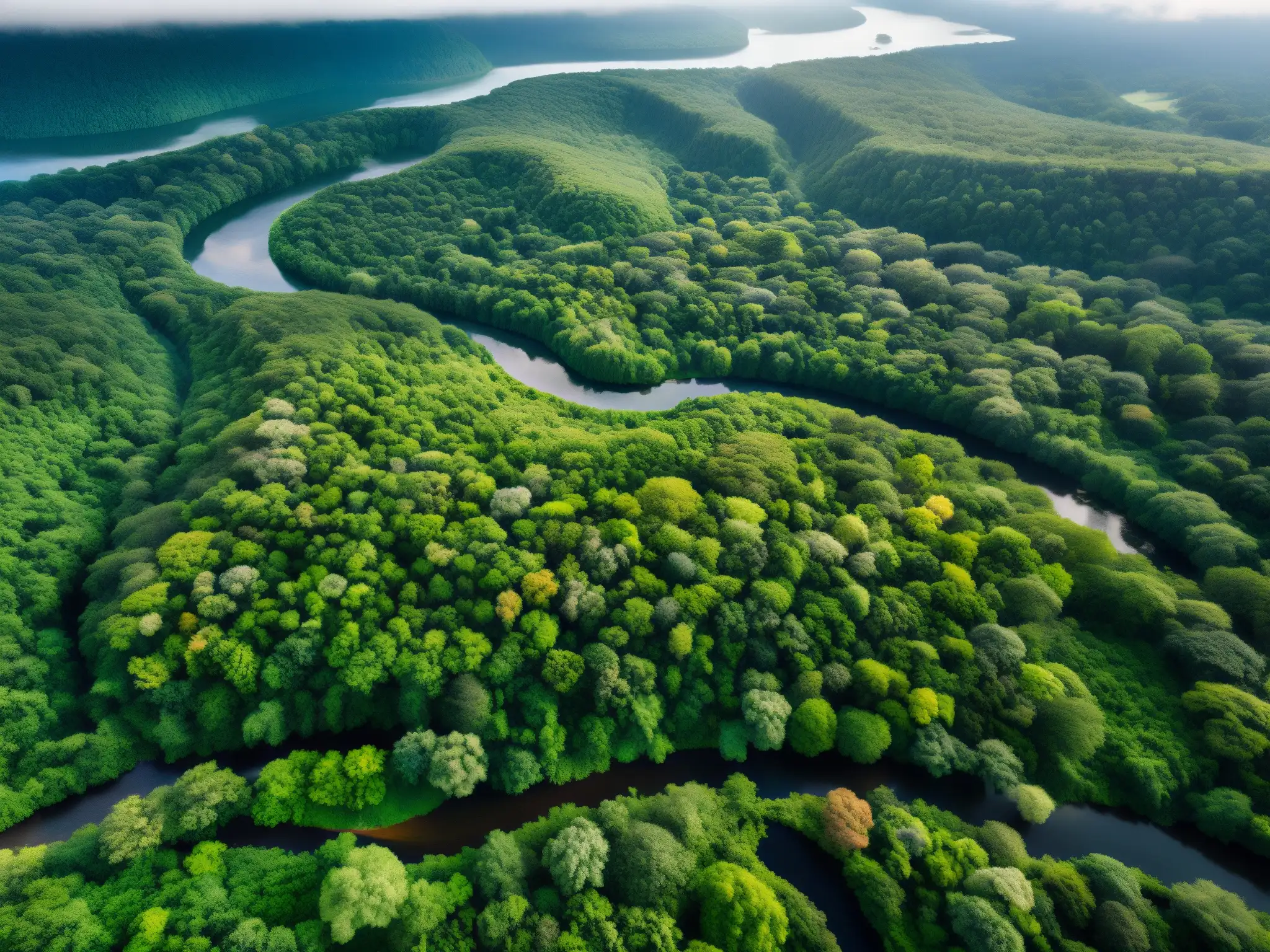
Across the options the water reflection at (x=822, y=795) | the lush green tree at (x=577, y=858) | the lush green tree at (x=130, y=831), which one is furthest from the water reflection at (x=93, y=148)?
the lush green tree at (x=577, y=858)

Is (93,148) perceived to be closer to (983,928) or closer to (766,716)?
(766,716)

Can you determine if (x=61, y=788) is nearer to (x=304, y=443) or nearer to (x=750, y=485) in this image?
(x=304, y=443)

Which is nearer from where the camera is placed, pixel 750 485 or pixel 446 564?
pixel 446 564

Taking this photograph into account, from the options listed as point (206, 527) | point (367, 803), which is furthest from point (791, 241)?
point (367, 803)

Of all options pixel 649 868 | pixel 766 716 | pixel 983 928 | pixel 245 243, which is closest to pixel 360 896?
pixel 649 868

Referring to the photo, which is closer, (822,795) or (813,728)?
(822,795)
